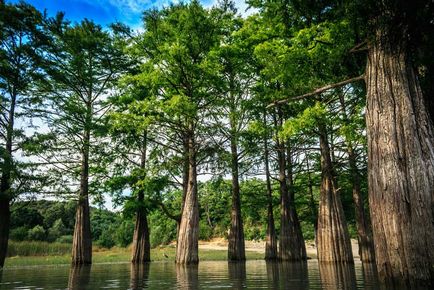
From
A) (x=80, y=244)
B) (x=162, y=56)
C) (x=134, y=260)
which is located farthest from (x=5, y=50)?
(x=134, y=260)

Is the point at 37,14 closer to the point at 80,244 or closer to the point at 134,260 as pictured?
the point at 80,244

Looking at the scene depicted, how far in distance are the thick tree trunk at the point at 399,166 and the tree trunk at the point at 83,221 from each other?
59.8 feet

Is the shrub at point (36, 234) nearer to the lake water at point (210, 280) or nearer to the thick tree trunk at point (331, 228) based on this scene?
the lake water at point (210, 280)

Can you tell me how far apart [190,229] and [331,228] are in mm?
6674

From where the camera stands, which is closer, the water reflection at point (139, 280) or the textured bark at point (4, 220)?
the water reflection at point (139, 280)

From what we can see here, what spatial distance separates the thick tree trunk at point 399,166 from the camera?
5.86m

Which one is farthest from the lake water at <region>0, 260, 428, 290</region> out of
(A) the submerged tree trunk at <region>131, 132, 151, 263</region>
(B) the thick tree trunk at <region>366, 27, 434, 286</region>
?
(A) the submerged tree trunk at <region>131, 132, 151, 263</region>

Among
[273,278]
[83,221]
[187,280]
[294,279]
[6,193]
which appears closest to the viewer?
[294,279]

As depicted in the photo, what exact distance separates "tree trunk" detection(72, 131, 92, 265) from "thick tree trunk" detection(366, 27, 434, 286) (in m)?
18.2

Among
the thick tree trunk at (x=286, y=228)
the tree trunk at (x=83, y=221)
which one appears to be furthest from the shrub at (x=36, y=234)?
the thick tree trunk at (x=286, y=228)

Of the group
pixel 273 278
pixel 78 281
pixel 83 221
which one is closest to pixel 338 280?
pixel 273 278

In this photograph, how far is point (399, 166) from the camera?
6.35 metres

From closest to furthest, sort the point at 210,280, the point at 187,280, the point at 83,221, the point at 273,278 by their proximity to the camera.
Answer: the point at 210,280 < the point at 187,280 < the point at 273,278 < the point at 83,221

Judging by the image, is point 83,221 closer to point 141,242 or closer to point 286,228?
point 141,242
